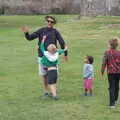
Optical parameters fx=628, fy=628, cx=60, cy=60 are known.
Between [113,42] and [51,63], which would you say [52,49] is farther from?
[113,42]

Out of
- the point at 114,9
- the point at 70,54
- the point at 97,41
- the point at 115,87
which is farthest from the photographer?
the point at 114,9

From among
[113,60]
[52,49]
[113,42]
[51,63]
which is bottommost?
[51,63]

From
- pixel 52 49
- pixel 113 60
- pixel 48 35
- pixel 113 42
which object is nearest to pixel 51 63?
pixel 52 49

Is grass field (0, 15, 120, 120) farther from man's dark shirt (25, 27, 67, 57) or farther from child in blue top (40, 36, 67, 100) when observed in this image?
man's dark shirt (25, 27, 67, 57)

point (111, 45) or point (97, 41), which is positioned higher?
point (111, 45)

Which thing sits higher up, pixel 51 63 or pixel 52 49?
pixel 52 49

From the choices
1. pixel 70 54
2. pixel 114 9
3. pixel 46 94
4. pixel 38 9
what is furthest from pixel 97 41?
pixel 38 9

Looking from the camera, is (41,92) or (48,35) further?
(41,92)

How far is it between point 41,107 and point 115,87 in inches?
57.7

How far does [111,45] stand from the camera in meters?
11.9

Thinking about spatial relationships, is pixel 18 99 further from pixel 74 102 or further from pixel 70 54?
pixel 70 54

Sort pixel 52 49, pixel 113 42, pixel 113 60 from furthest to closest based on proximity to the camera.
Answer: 1. pixel 52 49
2. pixel 113 60
3. pixel 113 42

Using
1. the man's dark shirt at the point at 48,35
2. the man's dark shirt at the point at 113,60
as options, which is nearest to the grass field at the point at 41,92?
the man's dark shirt at the point at 113,60

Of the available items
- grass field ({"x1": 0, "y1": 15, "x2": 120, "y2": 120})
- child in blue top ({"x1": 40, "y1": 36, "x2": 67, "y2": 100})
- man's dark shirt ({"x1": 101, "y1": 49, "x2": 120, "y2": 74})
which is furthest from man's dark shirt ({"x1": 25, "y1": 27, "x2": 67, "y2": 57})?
man's dark shirt ({"x1": 101, "y1": 49, "x2": 120, "y2": 74})
